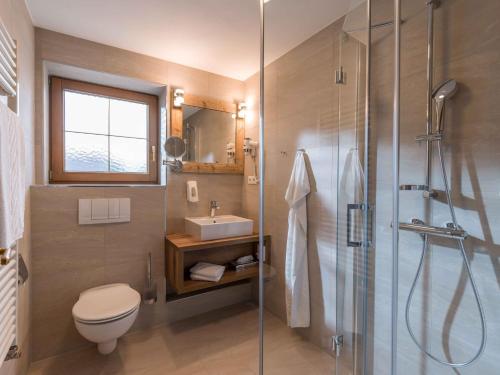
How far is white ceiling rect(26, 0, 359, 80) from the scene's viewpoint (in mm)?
1669

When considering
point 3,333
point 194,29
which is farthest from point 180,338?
point 194,29

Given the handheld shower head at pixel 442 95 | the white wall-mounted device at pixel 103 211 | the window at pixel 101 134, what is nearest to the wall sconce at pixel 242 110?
the window at pixel 101 134

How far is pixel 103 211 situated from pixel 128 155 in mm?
686

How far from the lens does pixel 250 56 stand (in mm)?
2311

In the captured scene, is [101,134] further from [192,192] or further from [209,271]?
[209,271]

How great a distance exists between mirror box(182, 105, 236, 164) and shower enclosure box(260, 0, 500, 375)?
0.84 meters

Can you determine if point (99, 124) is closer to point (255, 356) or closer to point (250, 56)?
point (250, 56)

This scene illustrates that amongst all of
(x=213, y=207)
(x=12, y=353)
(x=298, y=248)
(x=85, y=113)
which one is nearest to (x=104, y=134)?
(x=85, y=113)

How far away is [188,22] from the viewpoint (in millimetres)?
1838

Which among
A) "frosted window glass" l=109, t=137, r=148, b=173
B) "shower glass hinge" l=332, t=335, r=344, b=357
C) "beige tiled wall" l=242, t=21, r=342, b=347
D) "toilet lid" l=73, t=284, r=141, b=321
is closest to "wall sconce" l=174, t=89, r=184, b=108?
"frosted window glass" l=109, t=137, r=148, b=173

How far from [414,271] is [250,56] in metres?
2.08

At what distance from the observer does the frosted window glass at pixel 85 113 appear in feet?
7.30

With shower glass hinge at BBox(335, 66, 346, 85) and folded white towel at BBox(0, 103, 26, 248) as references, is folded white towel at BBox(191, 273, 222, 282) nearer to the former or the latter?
folded white towel at BBox(0, 103, 26, 248)

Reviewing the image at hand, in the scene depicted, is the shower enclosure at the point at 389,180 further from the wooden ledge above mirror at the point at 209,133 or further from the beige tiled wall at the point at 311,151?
the wooden ledge above mirror at the point at 209,133
